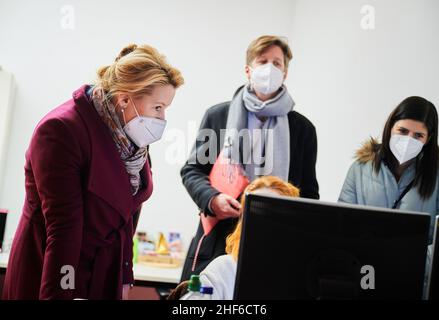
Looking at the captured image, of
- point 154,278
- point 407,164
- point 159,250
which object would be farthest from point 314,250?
point 159,250

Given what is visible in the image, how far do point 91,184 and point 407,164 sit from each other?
1388mm

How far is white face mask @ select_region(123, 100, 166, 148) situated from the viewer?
1685 mm

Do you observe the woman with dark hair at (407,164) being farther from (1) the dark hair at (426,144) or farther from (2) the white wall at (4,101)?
(2) the white wall at (4,101)

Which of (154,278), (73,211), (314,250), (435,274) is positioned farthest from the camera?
(154,278)

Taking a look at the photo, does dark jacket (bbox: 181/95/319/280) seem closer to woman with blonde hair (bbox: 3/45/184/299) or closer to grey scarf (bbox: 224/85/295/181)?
grey scarf (bbox: 224/85/295/181)

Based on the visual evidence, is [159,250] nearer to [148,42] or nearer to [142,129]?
[148,42]

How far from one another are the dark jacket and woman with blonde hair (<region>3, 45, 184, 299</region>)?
37 centimetres

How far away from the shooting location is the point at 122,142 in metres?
1.63

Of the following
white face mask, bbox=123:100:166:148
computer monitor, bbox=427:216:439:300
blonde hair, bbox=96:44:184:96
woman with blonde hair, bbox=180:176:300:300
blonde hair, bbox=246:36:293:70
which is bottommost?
woman with blonde hair, bbox=180:176:300:300

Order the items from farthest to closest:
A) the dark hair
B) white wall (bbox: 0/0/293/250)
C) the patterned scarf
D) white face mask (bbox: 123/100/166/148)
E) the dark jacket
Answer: white wall (bbox: 0/0/293/250)
the dark hair
the dark jacket
white face mask (bbox: 123/100/166/148)
the patterned scarf

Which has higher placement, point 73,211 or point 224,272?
point 73,211

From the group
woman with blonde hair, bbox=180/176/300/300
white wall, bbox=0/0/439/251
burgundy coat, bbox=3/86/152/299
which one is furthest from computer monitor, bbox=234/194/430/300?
white wall, bbox=0/0/439/251

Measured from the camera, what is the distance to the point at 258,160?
2.21 metres
